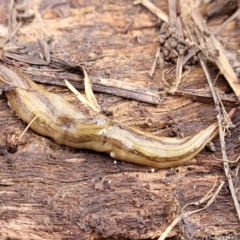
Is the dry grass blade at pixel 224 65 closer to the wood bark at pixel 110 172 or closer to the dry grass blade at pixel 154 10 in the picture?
the wood bark at pixel 110 172

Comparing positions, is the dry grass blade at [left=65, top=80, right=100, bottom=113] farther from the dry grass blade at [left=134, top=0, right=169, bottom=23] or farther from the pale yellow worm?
the dry grass blade at [left=134, top=0, right=169, bottom=23]

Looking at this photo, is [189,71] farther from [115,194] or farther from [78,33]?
[115,194]

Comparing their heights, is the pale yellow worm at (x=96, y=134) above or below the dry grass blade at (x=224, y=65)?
below

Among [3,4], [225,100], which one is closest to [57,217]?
[225,100]

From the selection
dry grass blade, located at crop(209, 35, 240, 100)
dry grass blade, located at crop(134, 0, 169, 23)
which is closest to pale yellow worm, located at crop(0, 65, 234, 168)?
dry grass blade, located at crop(209, 35, 240, 100)

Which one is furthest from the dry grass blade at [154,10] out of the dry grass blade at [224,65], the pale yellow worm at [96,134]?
the pale yellow worm at [96,134]
